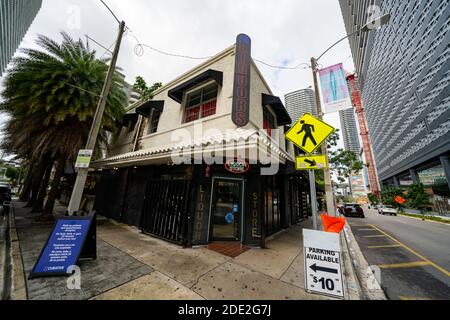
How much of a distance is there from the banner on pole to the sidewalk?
15.9 feet

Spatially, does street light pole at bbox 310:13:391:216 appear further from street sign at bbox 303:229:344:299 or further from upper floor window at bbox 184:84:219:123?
upper floor window at bbox 184:84:219:123

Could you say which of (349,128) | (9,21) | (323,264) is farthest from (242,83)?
(349,128)

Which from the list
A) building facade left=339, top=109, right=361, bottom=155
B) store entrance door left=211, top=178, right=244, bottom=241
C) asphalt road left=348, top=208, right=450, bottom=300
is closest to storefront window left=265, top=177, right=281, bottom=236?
store entrance door left=211, top=178, right=244, bottom=241

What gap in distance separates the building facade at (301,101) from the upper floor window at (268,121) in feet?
9.63

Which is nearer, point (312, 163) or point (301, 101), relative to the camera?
point (312, 163)

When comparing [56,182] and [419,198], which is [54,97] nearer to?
[56,182]

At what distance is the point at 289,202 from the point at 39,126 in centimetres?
1406

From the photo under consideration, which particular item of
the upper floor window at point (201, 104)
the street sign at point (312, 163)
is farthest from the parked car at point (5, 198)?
the street sign at point (312, 163)

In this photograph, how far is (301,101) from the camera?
1226 cm

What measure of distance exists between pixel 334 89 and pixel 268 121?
4171mm

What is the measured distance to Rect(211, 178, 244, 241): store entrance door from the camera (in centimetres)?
630

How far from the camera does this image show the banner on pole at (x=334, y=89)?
16.5 feet

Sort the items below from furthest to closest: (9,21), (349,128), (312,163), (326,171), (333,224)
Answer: (349,128), (9,21), (326,171), (312,163), (333,224)
